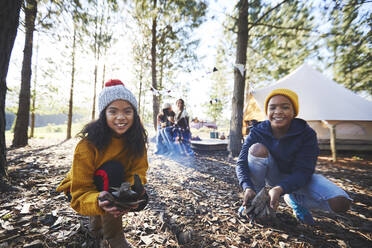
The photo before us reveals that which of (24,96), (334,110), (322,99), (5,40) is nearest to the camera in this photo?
(5,40)

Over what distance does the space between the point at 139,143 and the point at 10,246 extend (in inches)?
44.2

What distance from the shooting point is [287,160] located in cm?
163

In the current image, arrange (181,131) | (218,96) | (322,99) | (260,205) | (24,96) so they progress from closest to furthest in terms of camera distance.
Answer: (260,205) → (181,131) → (24,96) → (322,99) → (218,96)

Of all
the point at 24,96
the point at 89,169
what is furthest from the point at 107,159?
the point at 24,96

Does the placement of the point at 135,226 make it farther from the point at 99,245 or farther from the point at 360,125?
the point at 360,125

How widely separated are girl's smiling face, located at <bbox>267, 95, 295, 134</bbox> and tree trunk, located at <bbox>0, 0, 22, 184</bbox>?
3143 mm

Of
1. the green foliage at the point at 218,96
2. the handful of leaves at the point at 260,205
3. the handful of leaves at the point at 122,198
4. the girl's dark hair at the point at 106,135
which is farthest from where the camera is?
the green foliage at the point at 218,96

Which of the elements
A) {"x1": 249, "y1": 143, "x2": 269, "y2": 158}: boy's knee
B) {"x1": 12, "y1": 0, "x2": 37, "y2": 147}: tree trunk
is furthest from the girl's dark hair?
{"x1": 12, "y1": 0, "x2": 37, "y2": 147}: tree trunk

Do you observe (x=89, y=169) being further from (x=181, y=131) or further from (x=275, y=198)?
(x=181, y=131)

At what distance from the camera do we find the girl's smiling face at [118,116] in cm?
124

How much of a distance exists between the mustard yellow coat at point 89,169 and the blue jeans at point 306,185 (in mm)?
1168

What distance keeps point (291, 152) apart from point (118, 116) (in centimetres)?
171

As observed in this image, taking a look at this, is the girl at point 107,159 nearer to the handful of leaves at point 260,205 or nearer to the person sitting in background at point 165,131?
the handful of leaves at point 260,205

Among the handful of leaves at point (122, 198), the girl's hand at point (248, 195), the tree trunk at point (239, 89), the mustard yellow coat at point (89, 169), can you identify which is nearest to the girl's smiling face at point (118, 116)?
the mustard yellow coat at point (89, 169)
